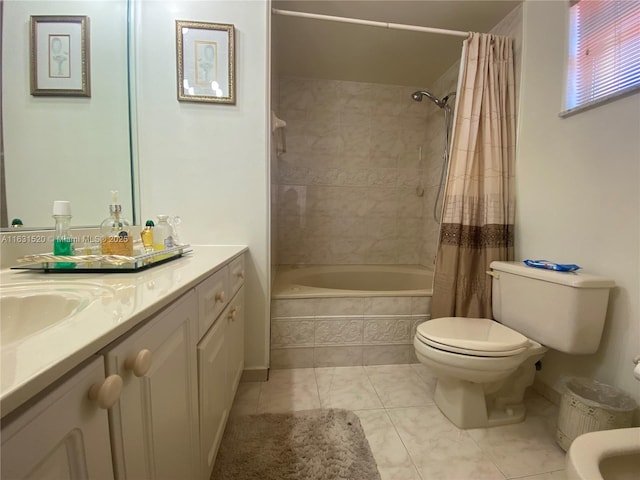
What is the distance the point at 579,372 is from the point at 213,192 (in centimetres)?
201

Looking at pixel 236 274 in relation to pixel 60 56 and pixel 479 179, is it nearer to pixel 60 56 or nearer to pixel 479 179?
pixel 60 56

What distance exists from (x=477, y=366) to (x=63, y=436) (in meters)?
1.25

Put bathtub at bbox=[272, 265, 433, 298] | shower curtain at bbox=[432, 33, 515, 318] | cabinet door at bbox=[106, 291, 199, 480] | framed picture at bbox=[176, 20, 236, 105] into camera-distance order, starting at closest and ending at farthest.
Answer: cabinet door at bbox=[106, 291, 199, 480]
framed picture at bbox=[176, 20, 236, 105]
shower curtain at bbox=[432, 33, 515, 318]
bathtub at bbox=[272, 265, 433, 298]

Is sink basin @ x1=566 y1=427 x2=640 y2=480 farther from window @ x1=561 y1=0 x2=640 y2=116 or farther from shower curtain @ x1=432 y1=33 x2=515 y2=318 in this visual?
window @ x1=561 y1=0 x2=640 y2=116

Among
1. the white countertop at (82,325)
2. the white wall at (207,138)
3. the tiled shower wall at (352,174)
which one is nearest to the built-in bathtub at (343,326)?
the white wall at (207,138)

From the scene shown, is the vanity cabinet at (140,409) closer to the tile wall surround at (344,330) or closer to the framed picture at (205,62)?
the tile wall surround at (344,330)

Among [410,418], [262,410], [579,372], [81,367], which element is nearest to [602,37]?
[579,372]

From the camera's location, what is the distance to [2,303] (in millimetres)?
546

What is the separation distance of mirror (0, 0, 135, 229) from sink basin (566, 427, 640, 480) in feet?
5.02

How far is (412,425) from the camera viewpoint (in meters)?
1.23

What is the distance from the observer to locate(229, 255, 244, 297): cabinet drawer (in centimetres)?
111

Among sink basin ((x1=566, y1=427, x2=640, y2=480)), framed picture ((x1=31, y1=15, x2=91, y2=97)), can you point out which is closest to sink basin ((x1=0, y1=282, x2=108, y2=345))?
framed picture ((x1=31, y1=15, x2=91, y2=97))

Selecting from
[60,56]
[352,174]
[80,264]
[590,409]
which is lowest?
[590,409]

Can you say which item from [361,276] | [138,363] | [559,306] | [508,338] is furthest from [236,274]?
A: [361,276]
